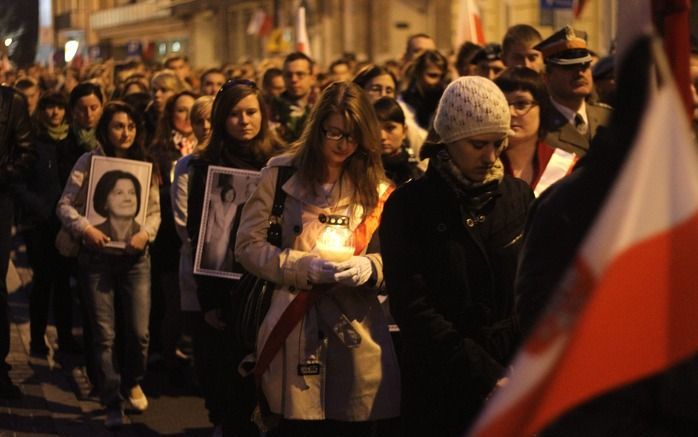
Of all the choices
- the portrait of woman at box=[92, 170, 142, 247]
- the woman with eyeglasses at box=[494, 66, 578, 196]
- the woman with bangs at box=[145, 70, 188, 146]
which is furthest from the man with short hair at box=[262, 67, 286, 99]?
the woman with eyeglasses at box=[494, 66, 578, 196]

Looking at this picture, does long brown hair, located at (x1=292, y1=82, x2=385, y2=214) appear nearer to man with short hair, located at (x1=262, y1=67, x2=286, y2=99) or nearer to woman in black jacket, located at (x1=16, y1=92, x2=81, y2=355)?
woman in black jacket, located at (x1=16, y1=92, x2=81, y2=355)

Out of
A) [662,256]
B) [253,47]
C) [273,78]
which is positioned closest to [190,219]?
[662,256]

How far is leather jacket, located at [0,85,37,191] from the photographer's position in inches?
347

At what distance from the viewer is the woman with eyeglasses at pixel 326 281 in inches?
215

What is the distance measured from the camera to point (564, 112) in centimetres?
695

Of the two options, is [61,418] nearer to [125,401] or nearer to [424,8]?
[125,401]

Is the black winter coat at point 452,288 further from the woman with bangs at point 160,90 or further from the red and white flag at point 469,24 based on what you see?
the red and white flag at point 469,24

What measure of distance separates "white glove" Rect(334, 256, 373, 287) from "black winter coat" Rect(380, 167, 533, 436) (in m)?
0.59

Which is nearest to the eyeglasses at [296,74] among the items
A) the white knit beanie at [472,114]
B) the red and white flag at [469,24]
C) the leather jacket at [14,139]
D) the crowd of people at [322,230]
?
the crowd of people at [322,230]

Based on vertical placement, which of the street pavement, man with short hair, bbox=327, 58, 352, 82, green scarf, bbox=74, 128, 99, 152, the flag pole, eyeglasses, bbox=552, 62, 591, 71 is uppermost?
man with short hair, bbox=327, 58, 352, 82

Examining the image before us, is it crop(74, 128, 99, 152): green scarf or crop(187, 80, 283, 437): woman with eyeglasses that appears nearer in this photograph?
crop(187, 80, 283, 437): woman with eyeglasses

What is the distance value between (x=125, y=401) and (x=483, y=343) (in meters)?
4.22

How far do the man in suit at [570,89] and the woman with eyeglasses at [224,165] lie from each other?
1364 mm

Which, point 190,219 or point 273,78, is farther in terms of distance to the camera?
point 273,78
